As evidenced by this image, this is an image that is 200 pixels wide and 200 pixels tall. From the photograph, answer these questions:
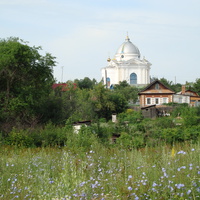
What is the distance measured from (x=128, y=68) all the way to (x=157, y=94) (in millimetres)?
45199

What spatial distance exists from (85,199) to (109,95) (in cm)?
3309

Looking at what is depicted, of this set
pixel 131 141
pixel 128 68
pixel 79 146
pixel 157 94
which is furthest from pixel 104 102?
pixel 128 68

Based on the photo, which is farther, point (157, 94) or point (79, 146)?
point (157, 94)

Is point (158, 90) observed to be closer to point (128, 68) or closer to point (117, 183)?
point (117, 183)

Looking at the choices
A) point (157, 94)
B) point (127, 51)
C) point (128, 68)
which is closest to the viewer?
point (157, 94)

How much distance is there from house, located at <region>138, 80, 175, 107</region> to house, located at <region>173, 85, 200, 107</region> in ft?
9.04

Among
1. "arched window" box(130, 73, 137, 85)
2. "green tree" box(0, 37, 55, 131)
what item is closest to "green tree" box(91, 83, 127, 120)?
"green tree" box(0, 37, 55, 131)

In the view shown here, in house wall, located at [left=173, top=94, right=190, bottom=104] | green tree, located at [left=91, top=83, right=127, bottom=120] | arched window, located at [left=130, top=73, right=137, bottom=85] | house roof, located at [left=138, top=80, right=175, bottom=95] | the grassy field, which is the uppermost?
arched window, located at [left=130, top=73, right=137, bottom=85]

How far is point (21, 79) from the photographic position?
2403 centimetres

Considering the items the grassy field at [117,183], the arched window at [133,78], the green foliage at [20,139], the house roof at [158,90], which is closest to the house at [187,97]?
the house roof at [158,90]

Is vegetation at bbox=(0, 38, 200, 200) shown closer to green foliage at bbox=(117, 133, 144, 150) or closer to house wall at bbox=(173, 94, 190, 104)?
green foliage at bbox=(117, 133, 144, 150)

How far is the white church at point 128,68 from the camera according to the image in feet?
298

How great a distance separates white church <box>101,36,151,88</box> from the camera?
298ft

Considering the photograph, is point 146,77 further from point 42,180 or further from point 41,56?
point 42,180
